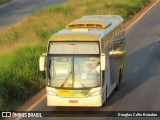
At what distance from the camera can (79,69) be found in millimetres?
18219

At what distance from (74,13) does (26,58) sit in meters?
29.4

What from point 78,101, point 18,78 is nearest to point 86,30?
point 78,101

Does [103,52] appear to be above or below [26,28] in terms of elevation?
above

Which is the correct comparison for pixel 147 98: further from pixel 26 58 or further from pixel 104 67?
pixel 26 58

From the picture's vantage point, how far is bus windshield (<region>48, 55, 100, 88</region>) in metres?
18.2

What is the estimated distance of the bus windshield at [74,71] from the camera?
18188 mm

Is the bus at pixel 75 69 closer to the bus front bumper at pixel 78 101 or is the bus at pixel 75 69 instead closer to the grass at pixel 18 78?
the bus front bumper at pixel 78 101

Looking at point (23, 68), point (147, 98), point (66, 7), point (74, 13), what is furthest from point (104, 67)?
point (66, 7)

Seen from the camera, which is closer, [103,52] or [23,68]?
[103,52]

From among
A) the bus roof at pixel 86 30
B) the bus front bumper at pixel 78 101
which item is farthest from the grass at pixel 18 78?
the bus roof at pixel 86 30

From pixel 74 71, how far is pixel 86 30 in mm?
1958

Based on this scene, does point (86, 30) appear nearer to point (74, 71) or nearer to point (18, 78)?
point (74, 71)

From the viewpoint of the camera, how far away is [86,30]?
19406 millimetres

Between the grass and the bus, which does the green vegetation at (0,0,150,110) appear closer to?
the grass
